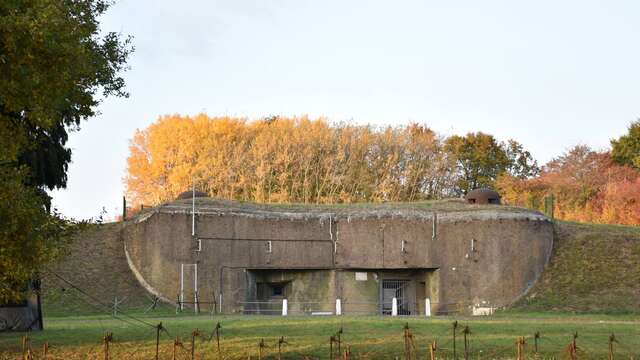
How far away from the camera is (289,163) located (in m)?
84.0

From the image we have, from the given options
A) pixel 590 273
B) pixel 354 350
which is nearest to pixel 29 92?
pixel 354 350

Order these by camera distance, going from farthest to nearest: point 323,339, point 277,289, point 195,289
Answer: point 277,289
point 195,289
point 323,339

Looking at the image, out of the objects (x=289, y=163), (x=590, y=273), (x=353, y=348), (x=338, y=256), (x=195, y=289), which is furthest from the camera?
(x=289, y=163)

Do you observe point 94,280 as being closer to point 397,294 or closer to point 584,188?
point 397,294

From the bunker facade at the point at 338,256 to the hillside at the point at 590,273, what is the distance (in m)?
1.22

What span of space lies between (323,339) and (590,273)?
31507 millimetres

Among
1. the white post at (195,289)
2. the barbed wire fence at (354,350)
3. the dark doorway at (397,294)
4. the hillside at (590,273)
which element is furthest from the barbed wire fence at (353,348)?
the dark doorway at (397,294)

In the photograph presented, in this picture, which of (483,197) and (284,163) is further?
(284,163)

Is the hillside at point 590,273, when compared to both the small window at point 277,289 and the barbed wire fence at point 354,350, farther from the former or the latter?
the barbed wire fence at point 354,350

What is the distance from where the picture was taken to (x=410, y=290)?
2393 inches

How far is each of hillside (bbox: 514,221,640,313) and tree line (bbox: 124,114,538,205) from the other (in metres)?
24.3

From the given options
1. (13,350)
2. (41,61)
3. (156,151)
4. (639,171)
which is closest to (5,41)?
(41,61)

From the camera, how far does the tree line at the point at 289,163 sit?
8269 centimetres

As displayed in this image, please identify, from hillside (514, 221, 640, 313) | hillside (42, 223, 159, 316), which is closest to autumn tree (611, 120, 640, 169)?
hillside (514, 221, 640, 313)
